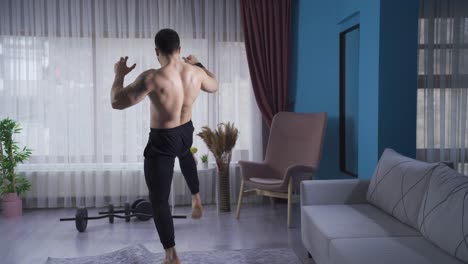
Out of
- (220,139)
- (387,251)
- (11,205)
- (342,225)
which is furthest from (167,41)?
(11,205)

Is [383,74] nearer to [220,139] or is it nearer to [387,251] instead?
[387,251]

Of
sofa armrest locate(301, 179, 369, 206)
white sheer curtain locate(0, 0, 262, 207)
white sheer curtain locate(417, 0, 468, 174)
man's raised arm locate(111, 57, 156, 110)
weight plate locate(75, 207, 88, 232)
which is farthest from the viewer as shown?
white sheer curtain locate(0, 0, 262, 207)

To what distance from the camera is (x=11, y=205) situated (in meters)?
5.24

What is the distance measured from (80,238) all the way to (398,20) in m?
3.07

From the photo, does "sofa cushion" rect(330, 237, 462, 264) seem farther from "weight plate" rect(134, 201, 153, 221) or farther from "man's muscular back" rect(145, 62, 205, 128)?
"weight plate" rect(134, 201, 153, 221)

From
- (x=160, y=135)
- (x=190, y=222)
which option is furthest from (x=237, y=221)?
(x=160, y=135)

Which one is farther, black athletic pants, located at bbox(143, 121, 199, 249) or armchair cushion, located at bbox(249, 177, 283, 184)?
armchair cushion, located at bbox(249, 177, 283, 184)

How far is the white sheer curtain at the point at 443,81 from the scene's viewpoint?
14.4 ft

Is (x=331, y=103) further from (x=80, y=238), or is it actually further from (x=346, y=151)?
(x=80, y=238)

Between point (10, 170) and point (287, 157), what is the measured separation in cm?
280

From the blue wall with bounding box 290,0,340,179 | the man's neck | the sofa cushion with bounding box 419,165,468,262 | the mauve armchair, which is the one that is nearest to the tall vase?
the mauve armchair

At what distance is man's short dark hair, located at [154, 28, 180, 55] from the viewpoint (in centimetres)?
315

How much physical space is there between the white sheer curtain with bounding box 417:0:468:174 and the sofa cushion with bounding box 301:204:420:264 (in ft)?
4.52

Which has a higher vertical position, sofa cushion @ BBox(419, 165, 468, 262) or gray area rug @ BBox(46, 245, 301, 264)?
sofa cushion @ BBox(419, 165, 468, 262)
